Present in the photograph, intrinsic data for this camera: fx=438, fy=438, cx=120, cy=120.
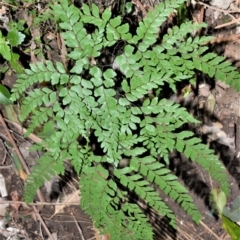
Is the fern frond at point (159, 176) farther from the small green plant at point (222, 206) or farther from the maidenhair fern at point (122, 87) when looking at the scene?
the small green plant at point (222, 206)

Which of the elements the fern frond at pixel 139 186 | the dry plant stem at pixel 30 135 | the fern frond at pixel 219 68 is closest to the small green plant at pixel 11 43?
the dry plant stem at pixel 30 135

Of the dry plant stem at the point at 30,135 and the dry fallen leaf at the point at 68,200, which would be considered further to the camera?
the dry fallen leaf at the point at 68,200

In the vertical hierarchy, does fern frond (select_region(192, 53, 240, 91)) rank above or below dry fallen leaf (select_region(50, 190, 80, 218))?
above

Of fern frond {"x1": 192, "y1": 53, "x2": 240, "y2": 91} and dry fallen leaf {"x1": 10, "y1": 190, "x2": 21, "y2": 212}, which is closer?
fern frond {"x1": 192, "y1": 53, "x2": 240, "y2": 91}

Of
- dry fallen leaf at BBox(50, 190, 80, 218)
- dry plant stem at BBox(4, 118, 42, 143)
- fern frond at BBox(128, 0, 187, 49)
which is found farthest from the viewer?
dry fallen leaf at BBox(50, 190, 80, 218)

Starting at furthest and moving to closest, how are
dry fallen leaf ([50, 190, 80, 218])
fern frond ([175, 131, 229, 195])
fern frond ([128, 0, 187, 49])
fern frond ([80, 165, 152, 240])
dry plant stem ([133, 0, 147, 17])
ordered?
dry fallen leaf ([50, 190, 80, 218]) < dry plant stem ([133, 0, 147, 17]) < fern frond ([80, 165, 152, 240]) < fern frond ([175, 131, 229, 195]) < fern frond ([128, 0, 187, 49])

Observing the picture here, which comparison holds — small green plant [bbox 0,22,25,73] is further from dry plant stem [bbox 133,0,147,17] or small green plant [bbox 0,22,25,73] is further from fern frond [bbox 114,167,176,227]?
fern frond [bbox 114,167,176,227]

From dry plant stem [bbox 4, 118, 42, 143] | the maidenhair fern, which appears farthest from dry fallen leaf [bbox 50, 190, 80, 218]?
the maidenhair fern

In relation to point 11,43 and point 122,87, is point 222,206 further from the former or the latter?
point 11,43

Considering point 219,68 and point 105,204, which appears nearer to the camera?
point 219,68

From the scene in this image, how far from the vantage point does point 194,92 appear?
334 cm

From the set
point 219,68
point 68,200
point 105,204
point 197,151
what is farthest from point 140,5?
point 68,200

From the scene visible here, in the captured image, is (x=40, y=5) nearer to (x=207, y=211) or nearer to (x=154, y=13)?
(x=154, y=13)

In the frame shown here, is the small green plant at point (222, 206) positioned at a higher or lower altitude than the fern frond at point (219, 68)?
lower
